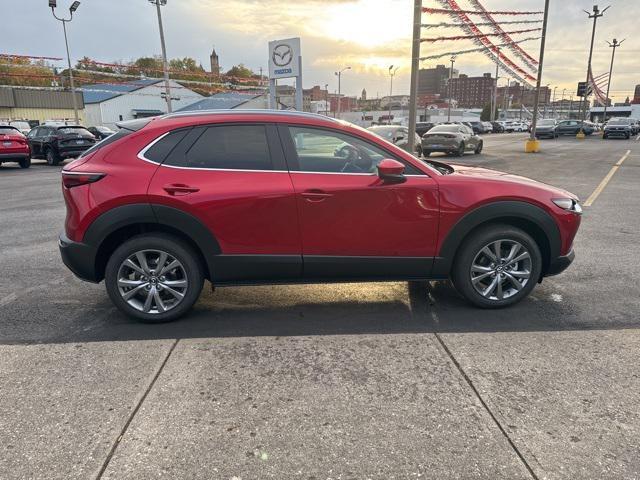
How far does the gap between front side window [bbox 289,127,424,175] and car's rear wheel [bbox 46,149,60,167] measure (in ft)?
62.2

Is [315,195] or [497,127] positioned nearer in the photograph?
[315,195]

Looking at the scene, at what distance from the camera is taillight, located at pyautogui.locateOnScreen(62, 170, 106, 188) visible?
12.4 ft

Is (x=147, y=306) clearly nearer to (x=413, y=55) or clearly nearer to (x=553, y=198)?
(x=553, y=198)

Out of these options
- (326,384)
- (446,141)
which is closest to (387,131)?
(446,141)

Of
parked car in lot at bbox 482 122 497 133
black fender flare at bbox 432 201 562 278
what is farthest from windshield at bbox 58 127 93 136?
parked car in lot at bbox 482 122 497 133

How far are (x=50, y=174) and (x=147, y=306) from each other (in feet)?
48.5

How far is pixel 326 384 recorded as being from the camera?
3043mm

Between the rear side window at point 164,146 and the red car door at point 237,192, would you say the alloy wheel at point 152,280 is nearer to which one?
the red car door at point 237,192

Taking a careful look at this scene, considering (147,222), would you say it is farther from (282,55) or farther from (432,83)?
(432,83)

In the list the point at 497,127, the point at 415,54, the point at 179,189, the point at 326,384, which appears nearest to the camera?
the point at 326,384

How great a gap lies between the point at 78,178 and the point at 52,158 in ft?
60.7

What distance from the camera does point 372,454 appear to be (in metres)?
2.41

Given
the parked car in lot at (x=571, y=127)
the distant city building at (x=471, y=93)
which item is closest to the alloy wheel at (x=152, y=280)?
the parked car in lot at (x=571, y=127)

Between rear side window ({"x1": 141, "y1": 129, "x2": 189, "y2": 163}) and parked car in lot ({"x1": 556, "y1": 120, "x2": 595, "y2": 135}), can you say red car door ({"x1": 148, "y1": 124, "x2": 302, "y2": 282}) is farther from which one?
parked car in lot ({"x1": 556, "y1": 120, "x2": 595, "y2": 135})
